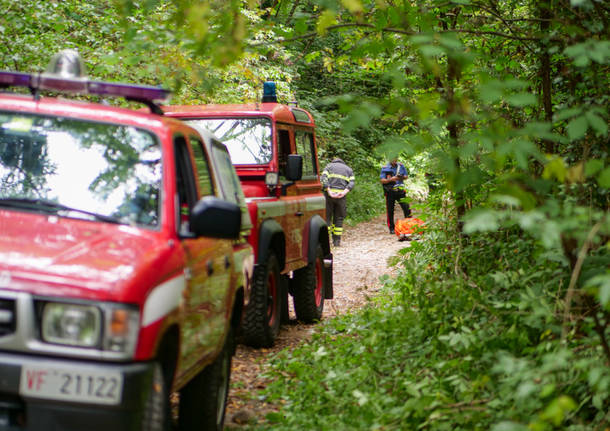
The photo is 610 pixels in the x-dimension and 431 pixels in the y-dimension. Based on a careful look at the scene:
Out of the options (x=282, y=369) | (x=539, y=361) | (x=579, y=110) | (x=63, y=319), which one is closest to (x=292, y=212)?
(x=282, y=369)

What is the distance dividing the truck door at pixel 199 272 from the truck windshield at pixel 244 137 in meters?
3.38

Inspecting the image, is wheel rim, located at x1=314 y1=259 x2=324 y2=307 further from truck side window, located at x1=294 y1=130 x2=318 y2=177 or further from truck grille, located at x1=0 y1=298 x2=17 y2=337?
truck grille, located at x1=0 y1=298 x2=17 y2=337

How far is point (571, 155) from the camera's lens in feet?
21.0

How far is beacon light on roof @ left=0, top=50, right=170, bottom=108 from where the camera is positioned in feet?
14.5

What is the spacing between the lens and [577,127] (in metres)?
3.86

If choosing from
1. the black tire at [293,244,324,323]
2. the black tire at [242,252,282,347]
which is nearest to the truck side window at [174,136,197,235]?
the black tire at [242,252,282,347]

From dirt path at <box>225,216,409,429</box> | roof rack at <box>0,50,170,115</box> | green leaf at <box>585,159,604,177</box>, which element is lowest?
dirt path at <box>225,216,409,429</box>

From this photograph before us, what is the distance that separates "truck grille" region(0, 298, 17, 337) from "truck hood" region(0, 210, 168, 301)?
0.21 feet

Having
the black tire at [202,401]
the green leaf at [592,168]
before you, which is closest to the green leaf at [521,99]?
the green leaf at [592,168]

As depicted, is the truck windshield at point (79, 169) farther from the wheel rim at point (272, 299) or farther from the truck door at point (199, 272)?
the wheel rim at point (272, 299)

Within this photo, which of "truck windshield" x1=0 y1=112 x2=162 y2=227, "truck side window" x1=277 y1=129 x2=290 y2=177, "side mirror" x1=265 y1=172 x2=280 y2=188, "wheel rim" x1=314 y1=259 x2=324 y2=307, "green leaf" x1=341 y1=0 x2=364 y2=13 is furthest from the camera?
"wheel rim" x1=314 y1=259 x2=324 y2=307

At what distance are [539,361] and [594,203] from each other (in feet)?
4.77

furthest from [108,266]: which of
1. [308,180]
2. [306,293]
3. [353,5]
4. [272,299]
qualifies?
[308,180]

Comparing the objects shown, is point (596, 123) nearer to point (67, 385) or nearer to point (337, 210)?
point (67, 385)
